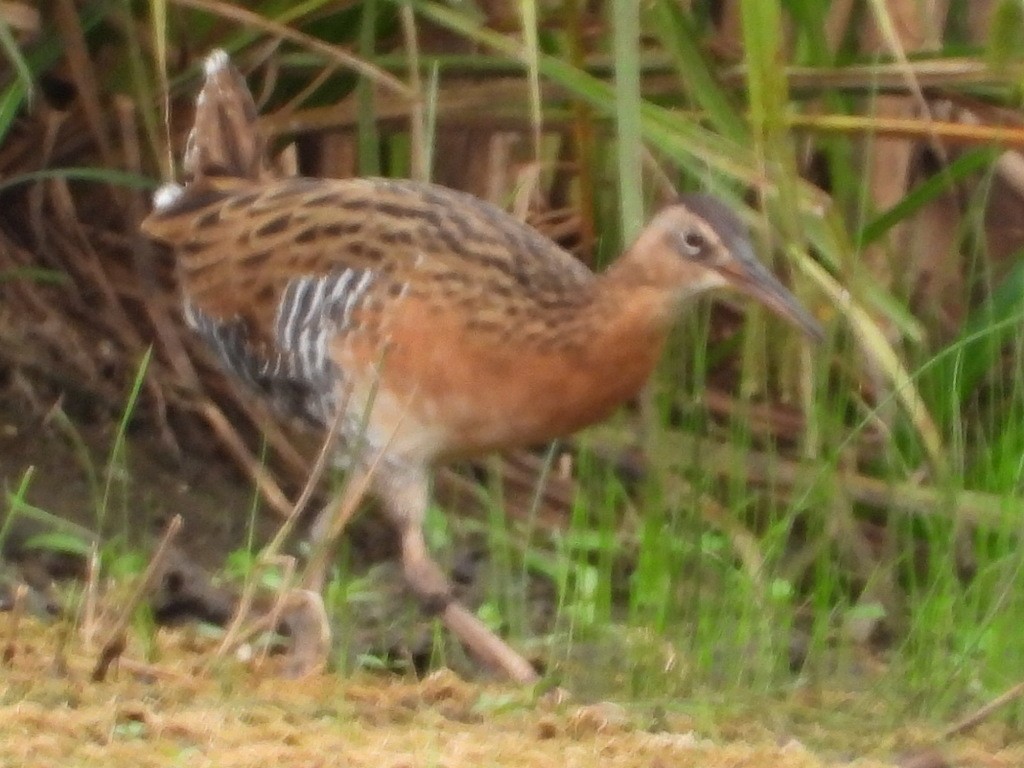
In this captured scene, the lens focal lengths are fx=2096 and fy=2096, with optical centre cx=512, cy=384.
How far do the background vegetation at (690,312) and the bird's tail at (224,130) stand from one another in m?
0.11

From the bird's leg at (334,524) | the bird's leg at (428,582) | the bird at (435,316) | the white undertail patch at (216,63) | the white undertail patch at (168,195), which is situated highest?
the white undertail patch at (216,63)

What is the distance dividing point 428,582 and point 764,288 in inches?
28.0

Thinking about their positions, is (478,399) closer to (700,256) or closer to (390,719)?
(700,256)

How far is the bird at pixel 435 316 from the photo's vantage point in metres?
3.39

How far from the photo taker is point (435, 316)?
3.42m

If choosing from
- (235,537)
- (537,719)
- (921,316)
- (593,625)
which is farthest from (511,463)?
(537,719)

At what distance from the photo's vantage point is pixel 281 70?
4160mm

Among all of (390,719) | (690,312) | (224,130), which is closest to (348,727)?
(390,719)

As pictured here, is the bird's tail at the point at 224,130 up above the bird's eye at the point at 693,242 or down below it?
above

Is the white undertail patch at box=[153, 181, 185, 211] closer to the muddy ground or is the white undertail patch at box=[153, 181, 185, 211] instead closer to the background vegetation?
the background vegetation

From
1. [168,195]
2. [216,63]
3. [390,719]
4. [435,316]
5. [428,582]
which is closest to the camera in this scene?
[390,719]

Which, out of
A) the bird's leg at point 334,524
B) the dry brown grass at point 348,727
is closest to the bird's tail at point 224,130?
the bird's leg at point 334,524

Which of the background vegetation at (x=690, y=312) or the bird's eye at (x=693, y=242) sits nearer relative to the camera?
the background vegetation at (x=690, y=312)

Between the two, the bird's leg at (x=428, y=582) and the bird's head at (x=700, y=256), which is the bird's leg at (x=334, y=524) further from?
the bird's head at (x=700, y=256)
